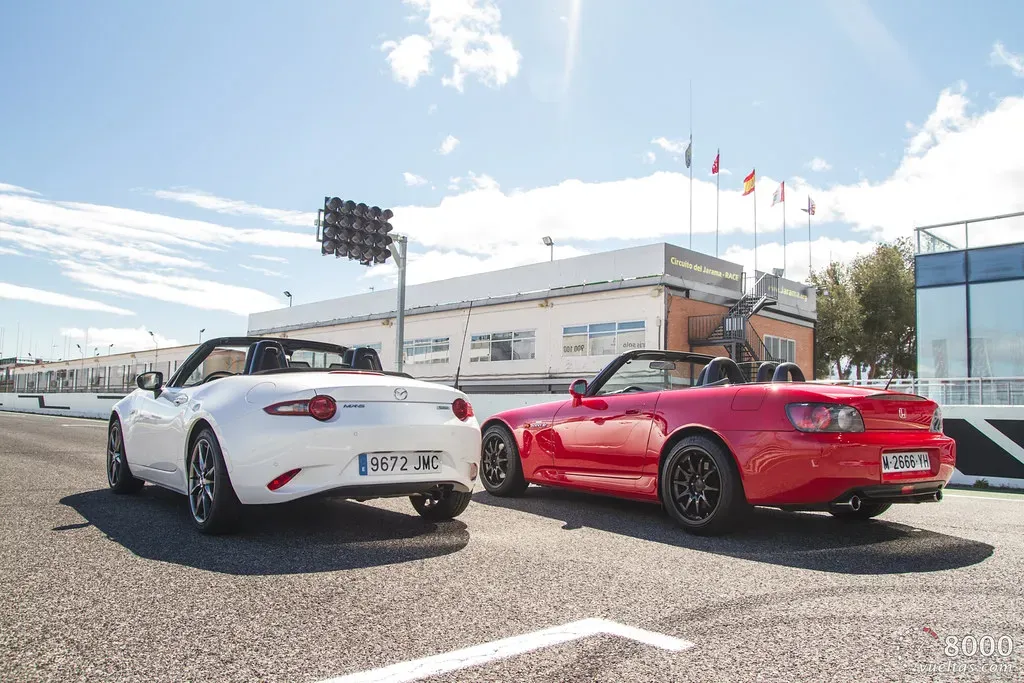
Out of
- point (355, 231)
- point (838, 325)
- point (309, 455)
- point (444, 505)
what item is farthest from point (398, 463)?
point (838, 325)

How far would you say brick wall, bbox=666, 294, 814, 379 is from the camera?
27.5m

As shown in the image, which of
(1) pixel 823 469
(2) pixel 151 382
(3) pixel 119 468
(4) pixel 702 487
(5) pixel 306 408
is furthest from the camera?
(3) pixel 119 468

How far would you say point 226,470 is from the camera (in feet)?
15.3

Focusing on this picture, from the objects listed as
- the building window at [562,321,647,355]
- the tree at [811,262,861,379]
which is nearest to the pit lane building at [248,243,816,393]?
the building window at [562,321,647,355]

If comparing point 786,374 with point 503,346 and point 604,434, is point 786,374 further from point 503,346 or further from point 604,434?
point 503,346

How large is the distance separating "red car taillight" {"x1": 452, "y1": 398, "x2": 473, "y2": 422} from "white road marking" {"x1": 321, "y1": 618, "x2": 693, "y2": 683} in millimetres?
2357

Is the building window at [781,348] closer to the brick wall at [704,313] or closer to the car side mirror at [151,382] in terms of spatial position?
the brick wall at [704,313]

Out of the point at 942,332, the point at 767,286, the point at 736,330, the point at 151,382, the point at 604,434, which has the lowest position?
the point at 604,434

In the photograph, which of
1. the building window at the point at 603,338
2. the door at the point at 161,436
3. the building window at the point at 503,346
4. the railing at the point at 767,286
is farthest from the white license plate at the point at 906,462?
the railing at the point at 767,286

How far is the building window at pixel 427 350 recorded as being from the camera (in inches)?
1389

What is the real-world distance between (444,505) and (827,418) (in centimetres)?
A: 265

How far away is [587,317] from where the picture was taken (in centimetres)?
2928

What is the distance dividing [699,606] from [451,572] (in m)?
1.26

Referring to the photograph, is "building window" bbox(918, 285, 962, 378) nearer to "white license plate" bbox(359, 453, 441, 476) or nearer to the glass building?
the glass building
